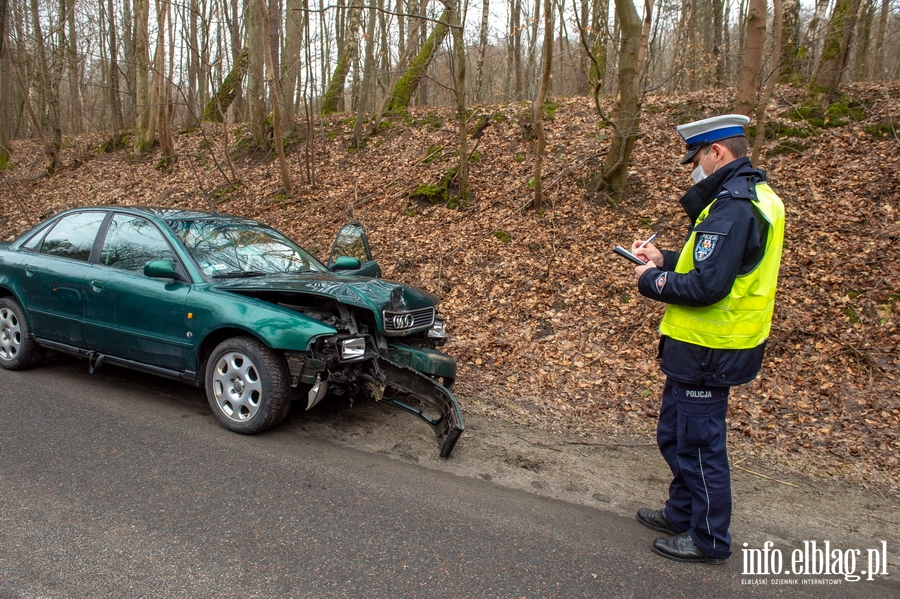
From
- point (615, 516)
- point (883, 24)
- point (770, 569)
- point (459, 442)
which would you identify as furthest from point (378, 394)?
point (883, 24)

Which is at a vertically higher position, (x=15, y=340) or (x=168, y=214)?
(x=168, y=214)

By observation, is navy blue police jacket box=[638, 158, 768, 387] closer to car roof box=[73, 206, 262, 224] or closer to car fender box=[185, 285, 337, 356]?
car fender box=[185, 285, 337, 356]

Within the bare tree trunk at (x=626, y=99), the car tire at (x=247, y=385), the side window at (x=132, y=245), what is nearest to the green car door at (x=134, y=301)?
the side window at (x=132, y=245)

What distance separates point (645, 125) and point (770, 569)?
33.5ft

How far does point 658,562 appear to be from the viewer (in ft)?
10.4

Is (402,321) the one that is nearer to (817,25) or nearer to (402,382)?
(402,382)

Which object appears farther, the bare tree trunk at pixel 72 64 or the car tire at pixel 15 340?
the bare tree trunk at pixel 72 64

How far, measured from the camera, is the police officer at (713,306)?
2.97 meters

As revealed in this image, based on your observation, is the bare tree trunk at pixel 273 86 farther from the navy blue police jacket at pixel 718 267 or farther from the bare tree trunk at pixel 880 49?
the bare tree trunk at pixel 880 49

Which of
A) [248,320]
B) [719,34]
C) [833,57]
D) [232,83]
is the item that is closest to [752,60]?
[833,57]

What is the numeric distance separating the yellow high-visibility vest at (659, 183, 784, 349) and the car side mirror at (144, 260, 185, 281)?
386 cm

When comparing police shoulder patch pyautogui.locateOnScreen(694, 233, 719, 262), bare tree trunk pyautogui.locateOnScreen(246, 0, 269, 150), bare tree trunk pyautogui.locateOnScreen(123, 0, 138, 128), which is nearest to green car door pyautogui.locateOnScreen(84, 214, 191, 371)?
police shoulder patch pyautogui.locateOnScreen(694, 233, 719, 262)

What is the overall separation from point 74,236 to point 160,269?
5.51ft

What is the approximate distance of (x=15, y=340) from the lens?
5875mm
